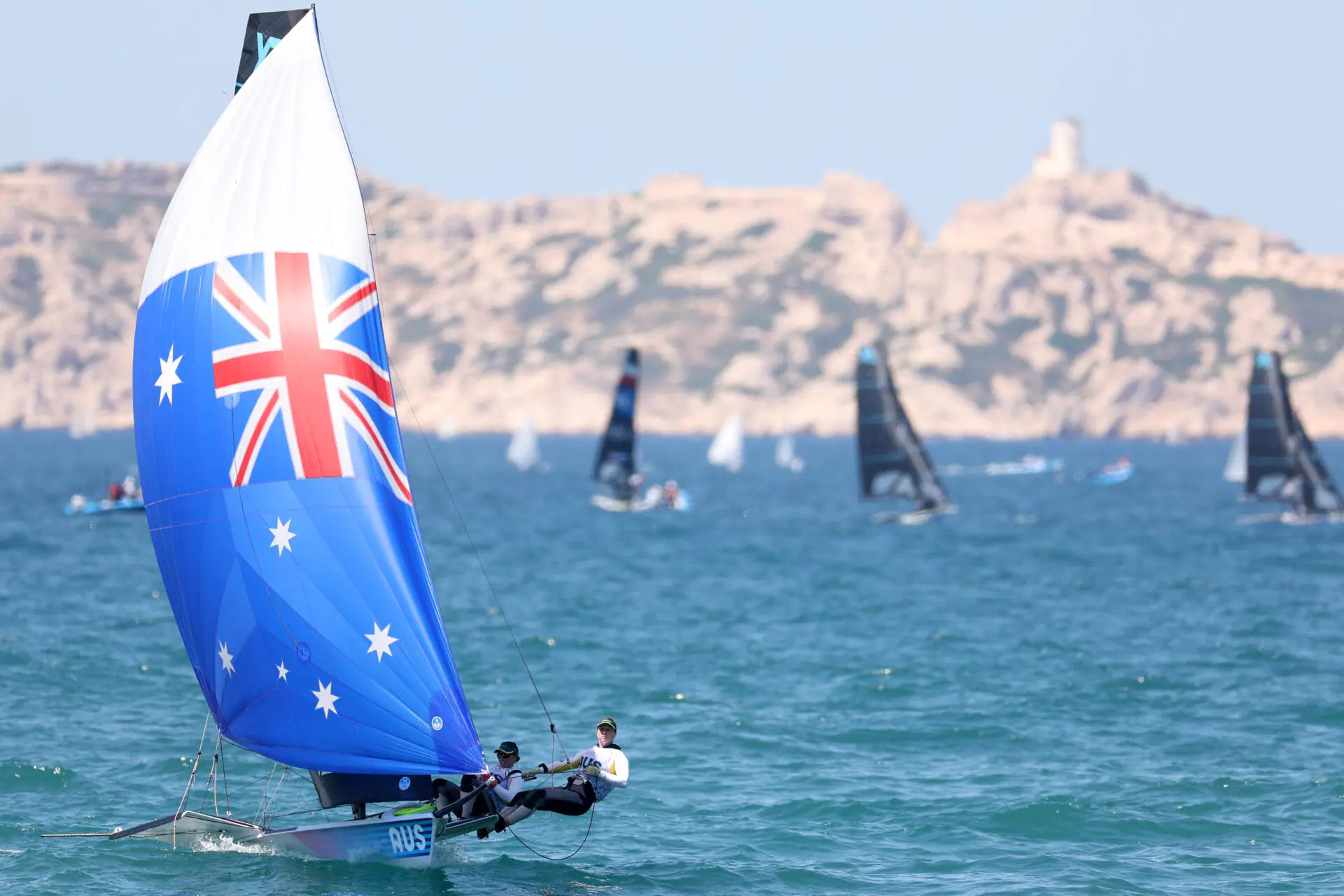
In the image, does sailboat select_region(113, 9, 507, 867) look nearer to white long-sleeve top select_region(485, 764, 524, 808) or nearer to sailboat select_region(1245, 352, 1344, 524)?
white long-sleeve top select_region(485, 764, 524, 808)

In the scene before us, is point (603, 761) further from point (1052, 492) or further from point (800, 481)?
point (800, 481)

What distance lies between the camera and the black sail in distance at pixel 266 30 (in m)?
18.2

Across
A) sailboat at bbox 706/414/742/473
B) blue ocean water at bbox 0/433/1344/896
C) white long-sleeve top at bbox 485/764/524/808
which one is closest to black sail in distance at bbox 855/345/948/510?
blue ocean water at bbox 0/433/1344/896

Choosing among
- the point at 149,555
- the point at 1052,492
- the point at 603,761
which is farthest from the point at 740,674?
the point at 1052,492

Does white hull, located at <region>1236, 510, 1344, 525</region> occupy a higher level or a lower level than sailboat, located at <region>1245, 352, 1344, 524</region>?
lower

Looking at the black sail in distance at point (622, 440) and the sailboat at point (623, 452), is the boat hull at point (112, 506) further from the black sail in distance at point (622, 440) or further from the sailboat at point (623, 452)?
the black sail in distance at point (622, 440)

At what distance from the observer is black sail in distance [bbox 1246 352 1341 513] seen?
70000 mm

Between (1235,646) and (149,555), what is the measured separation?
120 ft

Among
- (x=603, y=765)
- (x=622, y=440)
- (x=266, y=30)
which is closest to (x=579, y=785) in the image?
(x=603, y=765)

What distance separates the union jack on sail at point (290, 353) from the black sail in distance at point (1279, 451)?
55195 mm

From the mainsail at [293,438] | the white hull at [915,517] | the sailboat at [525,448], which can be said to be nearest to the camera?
the mainsail at [293,438]

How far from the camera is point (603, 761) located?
60.0 ft

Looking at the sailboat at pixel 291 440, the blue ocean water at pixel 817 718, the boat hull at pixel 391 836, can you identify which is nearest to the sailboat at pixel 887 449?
the blue ocean water at pixel 817 718

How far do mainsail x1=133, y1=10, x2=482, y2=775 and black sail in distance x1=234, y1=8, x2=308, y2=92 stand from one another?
8 centimetres
